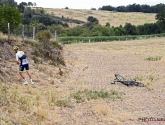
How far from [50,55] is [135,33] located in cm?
6511

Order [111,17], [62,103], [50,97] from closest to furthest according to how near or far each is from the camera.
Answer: [62,103], [50,97], [111,17]

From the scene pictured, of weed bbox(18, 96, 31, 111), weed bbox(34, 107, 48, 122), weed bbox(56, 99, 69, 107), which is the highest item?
weed bbox(18, 96, 31, 111)

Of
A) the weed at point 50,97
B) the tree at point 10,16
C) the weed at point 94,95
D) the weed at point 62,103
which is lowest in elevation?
the weed at point 94,95

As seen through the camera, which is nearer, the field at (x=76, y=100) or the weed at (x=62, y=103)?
the field at (x=76, y=100)

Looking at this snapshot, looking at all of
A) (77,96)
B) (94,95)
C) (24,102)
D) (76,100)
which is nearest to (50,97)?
(76,100)

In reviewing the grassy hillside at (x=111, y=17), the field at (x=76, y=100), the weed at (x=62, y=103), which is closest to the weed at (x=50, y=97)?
the field at (x=76, y=100)

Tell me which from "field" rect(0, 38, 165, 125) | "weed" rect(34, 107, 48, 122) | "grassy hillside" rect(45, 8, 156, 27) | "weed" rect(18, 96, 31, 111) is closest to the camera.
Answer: "weed" rect(34, 107, 48, 122)

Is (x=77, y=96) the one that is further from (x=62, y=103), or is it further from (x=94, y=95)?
(x=62, y=103)

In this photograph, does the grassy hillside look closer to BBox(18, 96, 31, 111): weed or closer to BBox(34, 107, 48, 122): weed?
BBox(18, 96, 31, 111): weed

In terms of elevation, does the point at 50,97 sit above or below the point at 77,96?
above

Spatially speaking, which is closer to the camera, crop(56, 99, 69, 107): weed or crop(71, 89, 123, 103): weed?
crop(56, 99, 69, 107): weed

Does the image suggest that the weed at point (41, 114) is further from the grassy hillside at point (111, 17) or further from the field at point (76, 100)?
the grassy hillside at point (111, 17)

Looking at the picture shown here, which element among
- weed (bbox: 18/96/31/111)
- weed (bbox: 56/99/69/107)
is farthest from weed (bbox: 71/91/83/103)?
weed (bbox: 18/96/31/111)

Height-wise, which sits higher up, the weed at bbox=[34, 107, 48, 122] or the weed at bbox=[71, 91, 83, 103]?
the weed at bbox=[34, 107, 48, 122]
